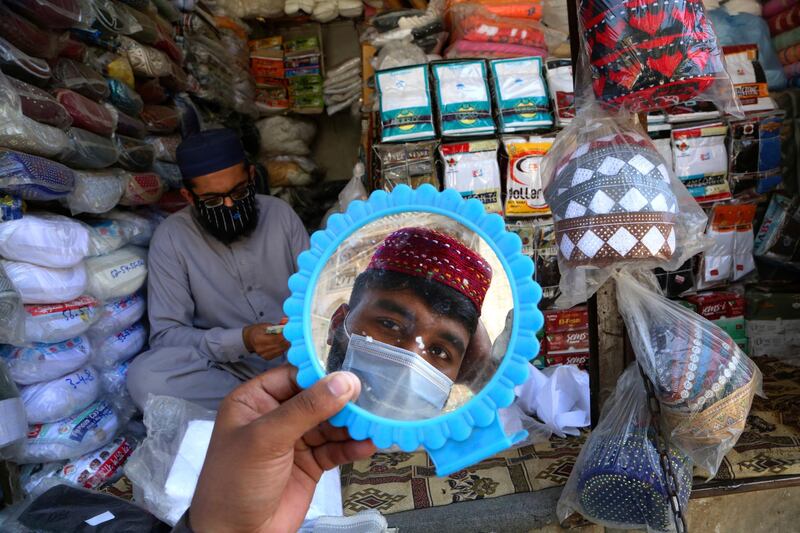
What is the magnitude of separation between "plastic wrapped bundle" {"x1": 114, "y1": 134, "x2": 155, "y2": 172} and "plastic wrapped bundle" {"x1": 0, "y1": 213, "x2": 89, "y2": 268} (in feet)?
1.69

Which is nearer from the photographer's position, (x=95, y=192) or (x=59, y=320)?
(x=59, y=320)

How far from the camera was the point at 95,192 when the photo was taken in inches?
81.6

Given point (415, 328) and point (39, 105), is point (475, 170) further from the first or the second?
point (415, 328)

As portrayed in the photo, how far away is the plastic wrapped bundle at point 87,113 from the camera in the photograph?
1.99m

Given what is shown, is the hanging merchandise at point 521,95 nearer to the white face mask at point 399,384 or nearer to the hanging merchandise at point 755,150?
the hanging merchandise at point 755,150

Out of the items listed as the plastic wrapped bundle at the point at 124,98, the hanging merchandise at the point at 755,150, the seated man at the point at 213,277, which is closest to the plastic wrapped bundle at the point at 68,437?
the seated man at the point at 213,277

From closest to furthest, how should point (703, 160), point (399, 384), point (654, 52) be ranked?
1. point (399, 384)
2. point (654, 52)
3. point (703, 160)

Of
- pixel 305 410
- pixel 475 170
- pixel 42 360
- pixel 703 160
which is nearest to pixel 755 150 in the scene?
pixel 703 160

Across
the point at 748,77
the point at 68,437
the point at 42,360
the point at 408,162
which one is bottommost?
the point at 68,437

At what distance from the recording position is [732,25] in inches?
123

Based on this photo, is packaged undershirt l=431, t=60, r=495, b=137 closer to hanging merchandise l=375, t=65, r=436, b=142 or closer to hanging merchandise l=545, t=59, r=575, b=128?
hanging merchandise l=375, t=65, r=436, b=142

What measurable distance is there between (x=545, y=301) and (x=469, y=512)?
125 cm

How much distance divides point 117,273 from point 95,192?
0.33m

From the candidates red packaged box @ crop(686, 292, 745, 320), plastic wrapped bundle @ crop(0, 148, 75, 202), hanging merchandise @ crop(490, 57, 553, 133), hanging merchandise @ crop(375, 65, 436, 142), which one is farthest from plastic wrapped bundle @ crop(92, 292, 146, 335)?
red packaged box @ crop(686, 292, 745, 320)
